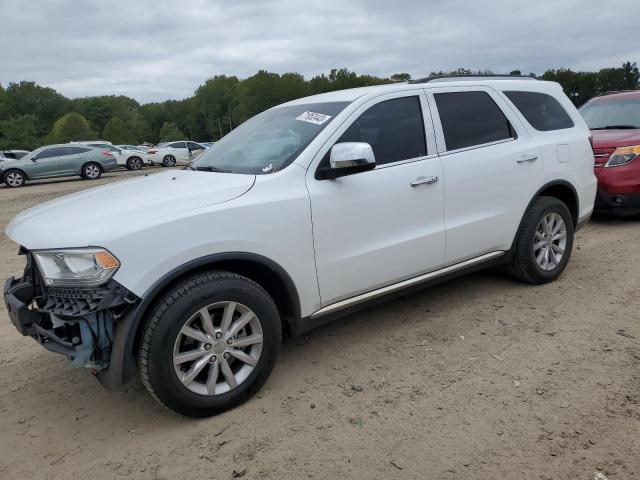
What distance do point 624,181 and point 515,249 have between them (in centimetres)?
340

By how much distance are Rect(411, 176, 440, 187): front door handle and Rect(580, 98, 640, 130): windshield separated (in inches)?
217

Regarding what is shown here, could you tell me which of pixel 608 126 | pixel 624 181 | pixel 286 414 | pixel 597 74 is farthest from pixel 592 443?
pixel 597 74

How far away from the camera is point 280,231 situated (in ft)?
10.1

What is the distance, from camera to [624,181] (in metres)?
6.84

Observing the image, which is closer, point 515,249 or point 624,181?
point 515,249

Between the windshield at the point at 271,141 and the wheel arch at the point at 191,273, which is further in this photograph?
the windshield at the point at 271,141

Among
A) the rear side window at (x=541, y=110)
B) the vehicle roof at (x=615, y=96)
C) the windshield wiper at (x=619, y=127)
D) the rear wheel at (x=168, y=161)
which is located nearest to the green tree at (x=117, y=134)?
the rear wheel at (x=168, y=161)

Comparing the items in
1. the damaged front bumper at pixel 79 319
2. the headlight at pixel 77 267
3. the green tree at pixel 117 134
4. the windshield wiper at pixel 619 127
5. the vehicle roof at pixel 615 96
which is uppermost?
the green tree at pixel 117 134

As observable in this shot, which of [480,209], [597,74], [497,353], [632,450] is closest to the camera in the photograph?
[632,450]

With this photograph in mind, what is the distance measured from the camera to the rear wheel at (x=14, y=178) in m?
19.2

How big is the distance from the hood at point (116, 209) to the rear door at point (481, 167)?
1616 mm

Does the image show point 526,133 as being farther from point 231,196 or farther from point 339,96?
point 231,196

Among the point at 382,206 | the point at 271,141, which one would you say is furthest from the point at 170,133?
the point at 382,206

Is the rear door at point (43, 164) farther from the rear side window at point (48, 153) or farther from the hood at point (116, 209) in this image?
the hood at point (116, 209)
